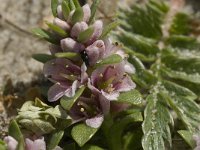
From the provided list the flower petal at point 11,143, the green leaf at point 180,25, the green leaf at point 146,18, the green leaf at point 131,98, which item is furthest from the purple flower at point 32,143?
the green leaf at point 180,25

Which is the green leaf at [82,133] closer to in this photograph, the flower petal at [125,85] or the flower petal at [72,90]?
the flower petal at [72,90]

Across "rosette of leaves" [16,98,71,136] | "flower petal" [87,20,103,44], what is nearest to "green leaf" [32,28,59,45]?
"flower petal" [87,20,103,44]

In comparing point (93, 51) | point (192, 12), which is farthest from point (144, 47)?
point (93, 51)

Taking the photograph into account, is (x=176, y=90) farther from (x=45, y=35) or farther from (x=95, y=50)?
(x=45, y=35)

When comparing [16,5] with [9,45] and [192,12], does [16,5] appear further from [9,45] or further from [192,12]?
[192,12]

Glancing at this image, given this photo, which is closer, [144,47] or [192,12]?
[144,47]
